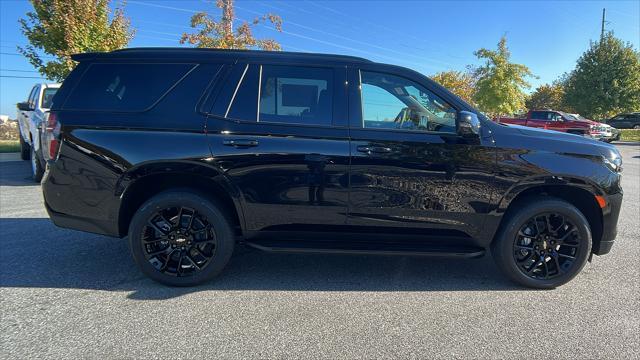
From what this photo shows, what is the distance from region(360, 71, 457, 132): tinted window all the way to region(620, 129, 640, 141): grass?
1310 inches

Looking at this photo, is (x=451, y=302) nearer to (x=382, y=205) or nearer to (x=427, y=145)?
(x=382, y=205)

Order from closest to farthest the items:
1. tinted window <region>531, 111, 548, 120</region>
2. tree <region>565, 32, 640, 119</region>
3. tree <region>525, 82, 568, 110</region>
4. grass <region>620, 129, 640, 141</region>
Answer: tinted window <region>531, 111, 548, 120</region>
grass <region>620, 129, 640, 141</region>
tree <region>565, 32, 640, 119</region>
tree <region>525, 82, 568, 110</region>

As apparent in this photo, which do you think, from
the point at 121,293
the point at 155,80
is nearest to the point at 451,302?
the point at 121,293

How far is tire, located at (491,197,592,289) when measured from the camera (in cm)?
338

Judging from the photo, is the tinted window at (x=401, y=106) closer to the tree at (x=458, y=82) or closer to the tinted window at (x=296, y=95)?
the tinted window at (x=296, y=95)

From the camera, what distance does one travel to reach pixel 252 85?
11.1ft

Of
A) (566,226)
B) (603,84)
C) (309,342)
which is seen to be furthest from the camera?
(603,84)

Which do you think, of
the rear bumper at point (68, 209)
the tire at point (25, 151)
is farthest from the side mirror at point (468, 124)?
the tire at point (25, 151)

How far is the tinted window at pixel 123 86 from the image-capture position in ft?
11.0

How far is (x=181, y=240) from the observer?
3404 mm

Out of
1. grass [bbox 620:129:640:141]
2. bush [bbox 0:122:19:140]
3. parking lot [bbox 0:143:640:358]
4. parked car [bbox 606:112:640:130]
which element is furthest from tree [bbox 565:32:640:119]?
bush [bbox 0:122:19:140]

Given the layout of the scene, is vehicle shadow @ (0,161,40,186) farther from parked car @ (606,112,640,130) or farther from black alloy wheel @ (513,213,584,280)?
parked car @ (606,112,640,130)

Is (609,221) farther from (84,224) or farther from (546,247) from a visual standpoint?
(84,224)

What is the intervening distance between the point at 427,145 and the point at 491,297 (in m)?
1.46
